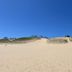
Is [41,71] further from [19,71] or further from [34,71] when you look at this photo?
[19,71]

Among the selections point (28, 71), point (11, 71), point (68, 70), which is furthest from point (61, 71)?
point (11, 71)

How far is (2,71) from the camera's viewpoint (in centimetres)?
667

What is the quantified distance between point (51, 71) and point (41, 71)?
1.34 ft

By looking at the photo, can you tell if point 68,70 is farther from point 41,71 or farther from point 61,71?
point 41,71

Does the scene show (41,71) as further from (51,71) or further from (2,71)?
(2,71)

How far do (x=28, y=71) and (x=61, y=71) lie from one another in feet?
4.44

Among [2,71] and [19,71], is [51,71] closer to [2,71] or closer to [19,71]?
[19,71]

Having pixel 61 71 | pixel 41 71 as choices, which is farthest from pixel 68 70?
pixel 41 71

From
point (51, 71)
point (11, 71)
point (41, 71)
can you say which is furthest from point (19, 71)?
point (51, 71)

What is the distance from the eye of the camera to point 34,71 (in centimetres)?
670

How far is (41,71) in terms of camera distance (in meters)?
6.77

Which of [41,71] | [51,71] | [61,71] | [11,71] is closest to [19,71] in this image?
[11,71]

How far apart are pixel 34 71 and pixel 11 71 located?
36.8 inches

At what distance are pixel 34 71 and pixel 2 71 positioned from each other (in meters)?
1.30
